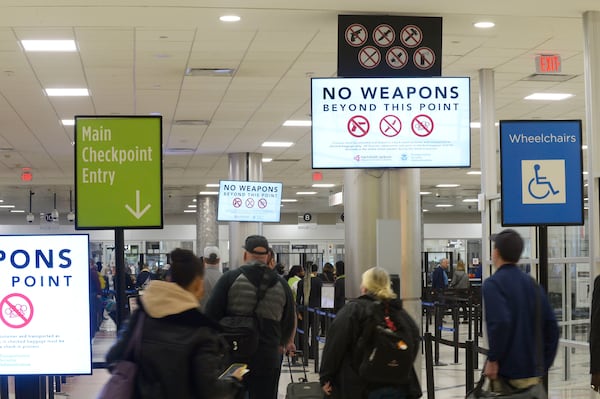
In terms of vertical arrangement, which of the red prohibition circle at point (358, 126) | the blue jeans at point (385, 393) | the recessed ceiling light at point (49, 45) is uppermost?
the recessed ceiling light at point (49, 45)

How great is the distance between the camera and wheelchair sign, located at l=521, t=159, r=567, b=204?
5.94 metres

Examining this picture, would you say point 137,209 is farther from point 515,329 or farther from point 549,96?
point 549,96

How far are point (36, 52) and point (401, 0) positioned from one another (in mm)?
4386

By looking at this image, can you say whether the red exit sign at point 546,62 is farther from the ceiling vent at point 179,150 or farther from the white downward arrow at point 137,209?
the ceiling vent at point 179,150

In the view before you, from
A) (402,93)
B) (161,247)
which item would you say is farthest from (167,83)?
(161,247)

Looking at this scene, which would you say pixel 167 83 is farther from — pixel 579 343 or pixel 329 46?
pixel 579 343

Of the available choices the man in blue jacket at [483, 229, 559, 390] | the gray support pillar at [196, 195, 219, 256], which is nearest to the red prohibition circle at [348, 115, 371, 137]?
the man in blue jacket at [483, 229, 559, 390]

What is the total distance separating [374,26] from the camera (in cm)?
853

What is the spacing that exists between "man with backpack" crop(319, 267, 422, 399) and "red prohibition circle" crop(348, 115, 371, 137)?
2784 millimetres

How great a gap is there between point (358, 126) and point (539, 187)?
2.37 m

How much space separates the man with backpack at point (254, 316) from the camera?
6164 millimetres

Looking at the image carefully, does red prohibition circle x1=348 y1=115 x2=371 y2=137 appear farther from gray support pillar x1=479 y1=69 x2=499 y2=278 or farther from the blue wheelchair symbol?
gray support pillar x1=479 y1=69 x2=499 y2=278

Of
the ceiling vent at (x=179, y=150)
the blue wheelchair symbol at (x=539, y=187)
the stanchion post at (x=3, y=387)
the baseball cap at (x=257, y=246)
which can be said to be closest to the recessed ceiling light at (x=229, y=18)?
the baseball cap at (x=257, y=246)

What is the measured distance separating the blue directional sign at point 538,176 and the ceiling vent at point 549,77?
6.03m
